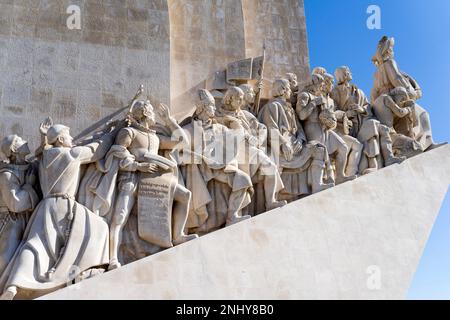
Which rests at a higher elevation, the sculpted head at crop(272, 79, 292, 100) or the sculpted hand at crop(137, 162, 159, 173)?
the sculpted head at crop(272, 79, 292, 100)

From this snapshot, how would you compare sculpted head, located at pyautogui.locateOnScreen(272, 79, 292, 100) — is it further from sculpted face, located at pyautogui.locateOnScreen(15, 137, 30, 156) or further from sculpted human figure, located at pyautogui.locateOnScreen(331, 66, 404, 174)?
sculpted face, located at pyautogui.locateOnScreen(15, 137, 30, 156)

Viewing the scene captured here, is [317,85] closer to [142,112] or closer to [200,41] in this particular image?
[200,41]

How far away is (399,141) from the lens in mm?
9961

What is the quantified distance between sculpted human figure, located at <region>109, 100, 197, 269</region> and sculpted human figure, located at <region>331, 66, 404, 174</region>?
9.18ft

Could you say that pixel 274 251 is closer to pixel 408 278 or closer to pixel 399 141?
pixel 408 278

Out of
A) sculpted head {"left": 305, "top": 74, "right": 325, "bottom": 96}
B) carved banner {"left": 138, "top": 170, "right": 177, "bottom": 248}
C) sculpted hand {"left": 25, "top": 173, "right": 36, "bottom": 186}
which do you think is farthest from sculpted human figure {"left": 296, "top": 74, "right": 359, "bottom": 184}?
sculpted hand {"left": 25, "top": 173, "right": 36, "bottom": 186}

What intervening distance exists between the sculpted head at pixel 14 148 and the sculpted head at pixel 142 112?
1.28 meters

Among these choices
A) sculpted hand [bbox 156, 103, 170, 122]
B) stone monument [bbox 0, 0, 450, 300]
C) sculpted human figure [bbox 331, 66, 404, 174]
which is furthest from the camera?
sculpted human figure [bbox 331, 66, 404, 174]

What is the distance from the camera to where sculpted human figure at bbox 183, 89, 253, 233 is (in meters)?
8.20

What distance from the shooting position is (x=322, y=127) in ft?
30.9

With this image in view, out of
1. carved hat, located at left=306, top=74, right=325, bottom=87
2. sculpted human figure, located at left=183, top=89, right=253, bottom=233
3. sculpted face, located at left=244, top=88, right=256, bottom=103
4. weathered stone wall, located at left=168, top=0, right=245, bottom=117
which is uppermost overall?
weathered stone wall, located at left=168, top=0, right=245, bottom=117

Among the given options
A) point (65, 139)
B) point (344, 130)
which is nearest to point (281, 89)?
point (344, 130)
